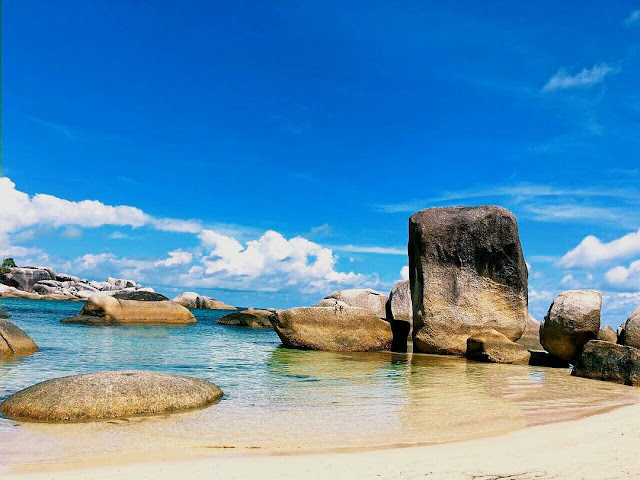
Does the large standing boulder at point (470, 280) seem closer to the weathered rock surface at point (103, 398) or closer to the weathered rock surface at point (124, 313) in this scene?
the weathered rock surface at point (103, 398)

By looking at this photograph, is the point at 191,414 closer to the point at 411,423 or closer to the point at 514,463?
the point at 411,423

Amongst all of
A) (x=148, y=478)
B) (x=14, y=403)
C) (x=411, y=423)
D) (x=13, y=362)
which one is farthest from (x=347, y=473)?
(x=13, y=362)

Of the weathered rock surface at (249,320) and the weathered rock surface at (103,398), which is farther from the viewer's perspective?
the weathered rock surface at (249,320)

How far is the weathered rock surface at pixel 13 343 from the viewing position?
13500 millimetres

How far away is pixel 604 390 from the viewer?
11.4m

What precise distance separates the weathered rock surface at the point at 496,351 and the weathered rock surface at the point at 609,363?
2499 millimetres

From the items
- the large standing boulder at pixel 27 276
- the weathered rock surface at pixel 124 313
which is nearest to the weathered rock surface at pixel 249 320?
the weathered rock surface at pixel 124 313

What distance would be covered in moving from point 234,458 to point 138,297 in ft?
102

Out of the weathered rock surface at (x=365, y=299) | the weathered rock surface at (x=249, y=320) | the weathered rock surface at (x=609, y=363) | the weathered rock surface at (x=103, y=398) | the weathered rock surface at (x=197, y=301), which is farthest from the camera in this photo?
the weathered rock surface at (x=197, y=301)

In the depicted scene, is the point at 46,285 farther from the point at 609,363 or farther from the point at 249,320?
the point at 609,363

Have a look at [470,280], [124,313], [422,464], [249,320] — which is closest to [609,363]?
[470,280]

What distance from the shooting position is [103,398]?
782cm

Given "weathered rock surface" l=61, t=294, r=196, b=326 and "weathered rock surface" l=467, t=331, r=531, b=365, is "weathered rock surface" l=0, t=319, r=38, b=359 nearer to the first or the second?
"weathered rock surface" l=467, t=331, r=531, b=365

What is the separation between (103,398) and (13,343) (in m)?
7.65
